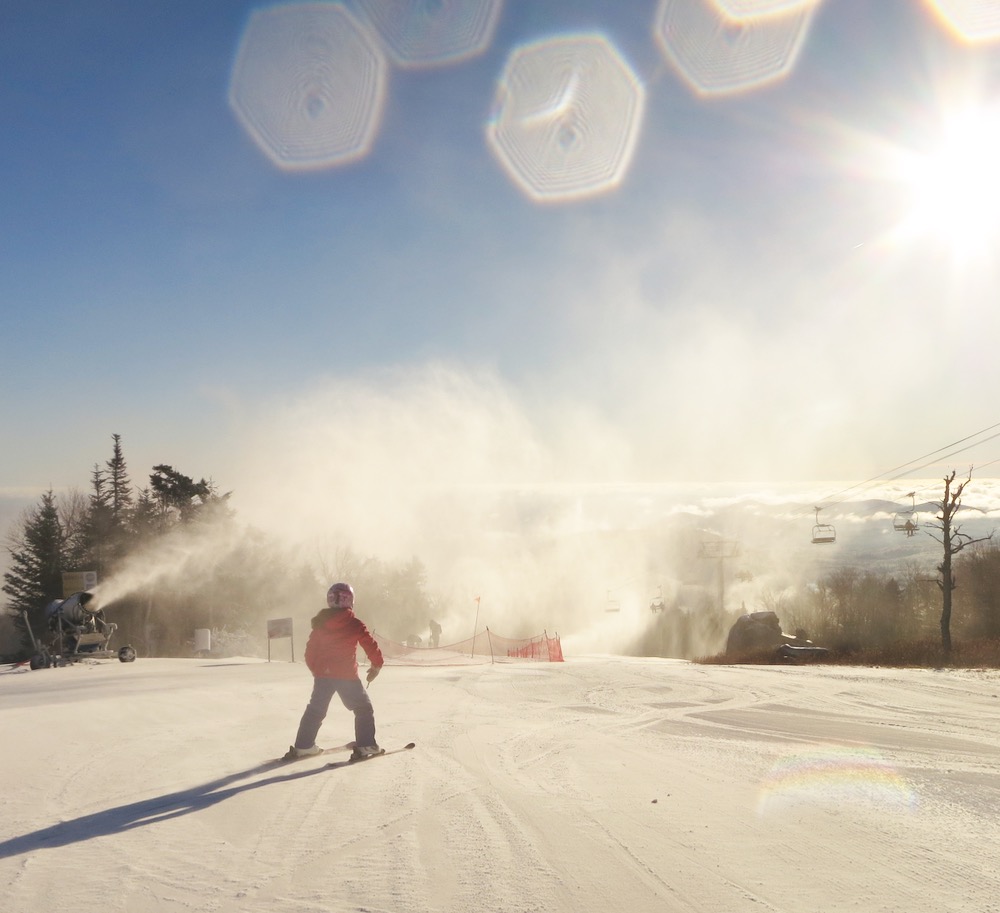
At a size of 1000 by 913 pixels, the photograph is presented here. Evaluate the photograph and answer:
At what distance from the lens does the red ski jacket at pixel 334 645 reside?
7875 mm

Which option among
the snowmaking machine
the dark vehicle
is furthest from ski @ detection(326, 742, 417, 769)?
the dark vehicle

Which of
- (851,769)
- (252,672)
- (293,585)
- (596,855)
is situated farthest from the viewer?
(293,585)

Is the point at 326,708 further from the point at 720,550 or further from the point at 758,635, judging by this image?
the point at 720,550

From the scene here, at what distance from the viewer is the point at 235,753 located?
27.4 ft

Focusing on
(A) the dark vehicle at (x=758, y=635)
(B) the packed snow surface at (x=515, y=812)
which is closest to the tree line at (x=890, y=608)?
(A) the dark vehicle at (x=758, y=635)

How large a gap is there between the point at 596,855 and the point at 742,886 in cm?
88

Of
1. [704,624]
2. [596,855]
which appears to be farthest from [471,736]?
[704,624]

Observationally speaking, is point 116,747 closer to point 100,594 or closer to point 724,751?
point 724,751

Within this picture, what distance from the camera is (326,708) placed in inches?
313

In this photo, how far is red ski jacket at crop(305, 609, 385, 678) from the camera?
25.8 ft

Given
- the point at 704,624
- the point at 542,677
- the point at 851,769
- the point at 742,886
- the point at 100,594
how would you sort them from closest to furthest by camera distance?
the point at 742,886 → the point at 851,769 → the point at 542,677 → the point at 100,594 → the point at 704,624

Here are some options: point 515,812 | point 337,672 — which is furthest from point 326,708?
point 515,812

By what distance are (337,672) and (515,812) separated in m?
2.86

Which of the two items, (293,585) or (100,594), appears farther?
(293,585)
